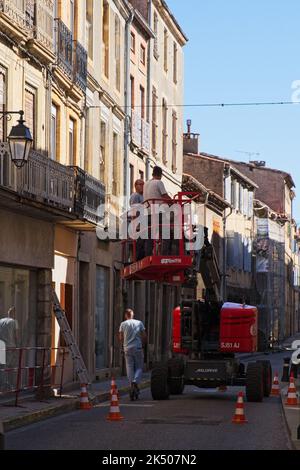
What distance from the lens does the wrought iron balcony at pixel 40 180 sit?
2148 centimetres

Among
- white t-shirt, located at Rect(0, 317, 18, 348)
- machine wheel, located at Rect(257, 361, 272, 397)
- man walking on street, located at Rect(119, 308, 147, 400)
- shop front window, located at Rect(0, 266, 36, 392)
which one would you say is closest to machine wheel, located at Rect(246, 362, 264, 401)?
machine wheel, located at Rect(257, 361, 272, 397)

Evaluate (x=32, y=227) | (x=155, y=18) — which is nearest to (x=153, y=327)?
(x=155, y=18)

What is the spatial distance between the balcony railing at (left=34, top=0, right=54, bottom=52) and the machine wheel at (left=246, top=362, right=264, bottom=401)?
24.5ft

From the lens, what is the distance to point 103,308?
3269 centimetres

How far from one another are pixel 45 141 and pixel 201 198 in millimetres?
30711

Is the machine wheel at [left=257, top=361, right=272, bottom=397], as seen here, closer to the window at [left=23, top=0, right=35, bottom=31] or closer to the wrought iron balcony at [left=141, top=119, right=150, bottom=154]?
the window at [left=23, top=0, right=35, bottom=31]

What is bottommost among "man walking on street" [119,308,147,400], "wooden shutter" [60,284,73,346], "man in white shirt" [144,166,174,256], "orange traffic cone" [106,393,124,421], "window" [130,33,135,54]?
"orange traffic cone" [106,393,124,421]

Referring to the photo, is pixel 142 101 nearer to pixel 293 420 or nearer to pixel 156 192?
pixel 156 192

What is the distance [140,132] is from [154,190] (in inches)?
588

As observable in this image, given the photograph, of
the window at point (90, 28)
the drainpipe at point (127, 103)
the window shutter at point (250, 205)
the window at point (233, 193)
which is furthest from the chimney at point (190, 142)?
the window at point (90, 28)

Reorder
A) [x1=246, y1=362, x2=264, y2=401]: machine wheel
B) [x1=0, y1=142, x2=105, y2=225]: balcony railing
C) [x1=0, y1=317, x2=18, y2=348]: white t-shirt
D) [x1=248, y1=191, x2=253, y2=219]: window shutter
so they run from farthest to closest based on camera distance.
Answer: [x1=248, y1=191, x2=253, y2=219]: window shutter, [x1=246, y1=362, x2=264, y2=401]: machine wheel, [x1=0, y1=317, x2=18, y2=348]: white t-shirt, [x1=0, y1=142, x2=105, y2=225]: balcony railing

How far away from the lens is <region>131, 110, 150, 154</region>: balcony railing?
37125 millimetres

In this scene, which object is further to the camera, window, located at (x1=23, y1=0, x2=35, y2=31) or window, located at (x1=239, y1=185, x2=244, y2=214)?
window, located at (x1=239, y1=185, x2=244, y2=214)

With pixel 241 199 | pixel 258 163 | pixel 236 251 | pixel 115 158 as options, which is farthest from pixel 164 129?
pixel 258 163
